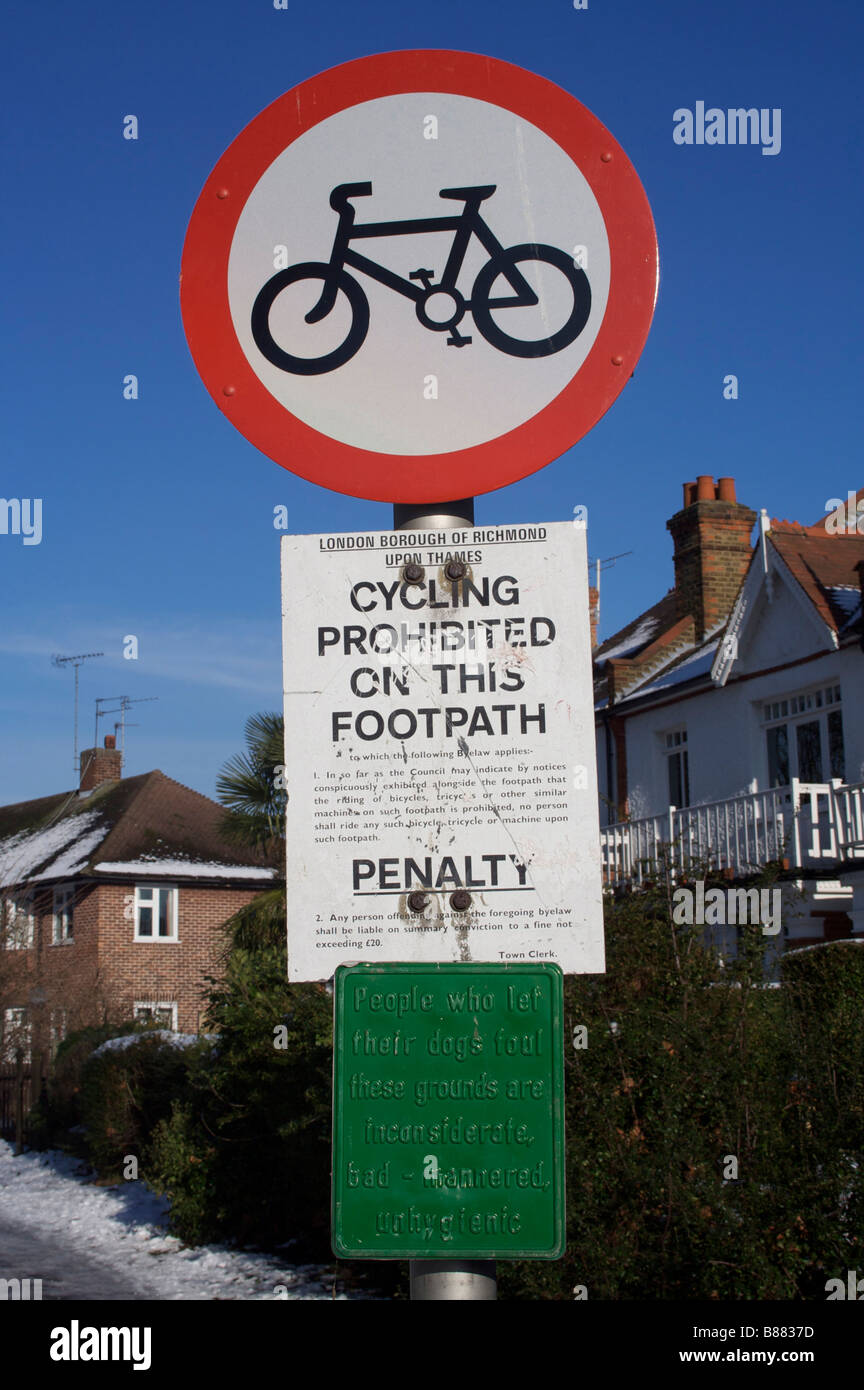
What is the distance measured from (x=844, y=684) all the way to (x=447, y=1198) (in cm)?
1811

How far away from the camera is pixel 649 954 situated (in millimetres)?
6852

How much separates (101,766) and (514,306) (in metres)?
43.5

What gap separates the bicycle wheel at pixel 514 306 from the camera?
2.41 meters

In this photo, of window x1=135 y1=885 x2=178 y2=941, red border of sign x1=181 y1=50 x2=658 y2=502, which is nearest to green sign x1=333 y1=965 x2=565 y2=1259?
red border of sign x1=181 y1=50 x2=658 y2=502

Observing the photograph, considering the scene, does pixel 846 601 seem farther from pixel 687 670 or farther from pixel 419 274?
pixel 419 274

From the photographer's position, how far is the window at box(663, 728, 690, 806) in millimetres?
23672

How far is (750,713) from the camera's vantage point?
846 inches

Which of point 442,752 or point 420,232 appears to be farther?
point 420,232

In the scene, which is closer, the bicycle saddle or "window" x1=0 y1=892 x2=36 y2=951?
the bicycle saddle

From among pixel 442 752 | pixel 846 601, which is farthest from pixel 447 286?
pixel 846 601

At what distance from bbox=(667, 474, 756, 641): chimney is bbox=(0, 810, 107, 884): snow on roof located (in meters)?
19.5

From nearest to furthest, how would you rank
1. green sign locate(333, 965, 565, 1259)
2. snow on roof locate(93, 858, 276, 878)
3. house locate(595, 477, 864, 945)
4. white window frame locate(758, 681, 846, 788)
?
1. green sign locate(333, 965, 565, 1259)
2. house locate(595, 477, 864, 945)
3. white window frame locate(758, 681, 846, 788)
4. snow on roof locate(93, 858, 276, 878)

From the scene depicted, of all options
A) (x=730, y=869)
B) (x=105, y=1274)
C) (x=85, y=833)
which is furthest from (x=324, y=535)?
(x=85, y=833)

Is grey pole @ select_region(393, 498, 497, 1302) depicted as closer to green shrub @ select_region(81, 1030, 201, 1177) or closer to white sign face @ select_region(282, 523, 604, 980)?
white sign face @ select_region(282, 523, 604, 980)
